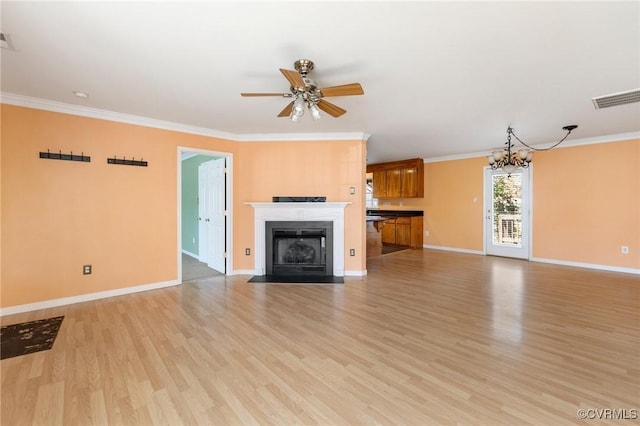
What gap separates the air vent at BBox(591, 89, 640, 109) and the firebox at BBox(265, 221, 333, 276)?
3.76 meters

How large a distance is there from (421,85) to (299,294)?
2.96 m

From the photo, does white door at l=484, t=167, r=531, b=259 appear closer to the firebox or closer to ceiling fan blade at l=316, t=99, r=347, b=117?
the firebox

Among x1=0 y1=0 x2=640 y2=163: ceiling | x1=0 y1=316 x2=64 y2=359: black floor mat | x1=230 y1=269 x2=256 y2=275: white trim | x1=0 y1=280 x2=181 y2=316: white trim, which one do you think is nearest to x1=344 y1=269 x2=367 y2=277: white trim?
x1=230 y1=269 x2=256 y2=275: white trim

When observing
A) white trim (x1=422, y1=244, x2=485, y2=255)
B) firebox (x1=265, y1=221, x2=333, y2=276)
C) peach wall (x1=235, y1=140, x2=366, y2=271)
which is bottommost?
white trim (x1=422, y1=244, x2=485, y2=255)

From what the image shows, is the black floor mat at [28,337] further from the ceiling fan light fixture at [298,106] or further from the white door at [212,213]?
the ceiling fan light fixture at [298,106]

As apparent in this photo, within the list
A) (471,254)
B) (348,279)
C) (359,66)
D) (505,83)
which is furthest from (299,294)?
(471,254)

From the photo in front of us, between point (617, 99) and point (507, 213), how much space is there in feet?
11.7

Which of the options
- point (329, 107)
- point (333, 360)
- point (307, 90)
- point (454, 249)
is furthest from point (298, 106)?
point (454, 249)

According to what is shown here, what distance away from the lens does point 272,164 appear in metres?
4.95

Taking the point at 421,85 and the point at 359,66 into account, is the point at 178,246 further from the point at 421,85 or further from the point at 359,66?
the point at 421,85

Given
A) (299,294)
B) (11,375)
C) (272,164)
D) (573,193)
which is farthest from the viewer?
(573,193)

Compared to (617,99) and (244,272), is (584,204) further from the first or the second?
(244,272)

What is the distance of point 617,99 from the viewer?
321 cm

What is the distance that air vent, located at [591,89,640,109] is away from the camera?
3.05 metres
